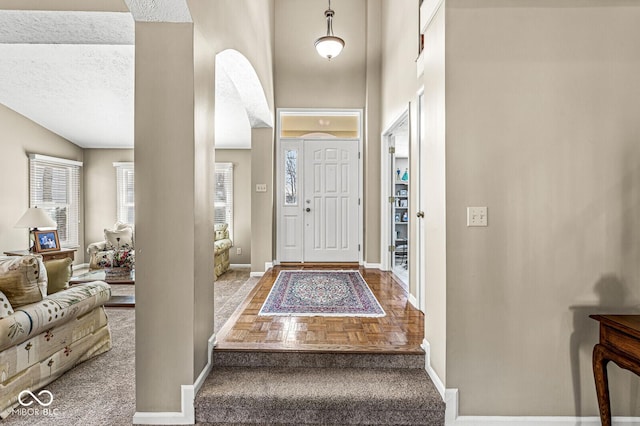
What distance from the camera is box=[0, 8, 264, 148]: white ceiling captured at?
2.12 m

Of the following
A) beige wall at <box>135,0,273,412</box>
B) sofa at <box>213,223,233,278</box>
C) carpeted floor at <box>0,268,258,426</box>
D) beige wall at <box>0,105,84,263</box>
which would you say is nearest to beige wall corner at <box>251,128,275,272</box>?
sofa at <box>213,223,233,278</box>

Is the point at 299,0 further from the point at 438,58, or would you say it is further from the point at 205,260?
the point at 205,260

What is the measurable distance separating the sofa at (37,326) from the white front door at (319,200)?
3230 mm

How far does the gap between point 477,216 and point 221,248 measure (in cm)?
472

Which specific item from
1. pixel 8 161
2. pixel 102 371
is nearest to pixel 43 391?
pixel 102 371

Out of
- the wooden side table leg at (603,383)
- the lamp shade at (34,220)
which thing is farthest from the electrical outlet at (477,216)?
the lamp shade at (34,220)

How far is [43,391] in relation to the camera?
2365mm

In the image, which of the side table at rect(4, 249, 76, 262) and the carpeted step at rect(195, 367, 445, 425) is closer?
the carpeted step at rect(195, 367, 445, 425)

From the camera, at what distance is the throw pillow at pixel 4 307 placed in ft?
6.76

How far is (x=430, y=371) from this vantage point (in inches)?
88.9

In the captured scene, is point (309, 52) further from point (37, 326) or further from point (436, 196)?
point (37, 326)

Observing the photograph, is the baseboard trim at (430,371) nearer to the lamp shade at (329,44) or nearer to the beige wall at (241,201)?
the lamp shade at (329,44)

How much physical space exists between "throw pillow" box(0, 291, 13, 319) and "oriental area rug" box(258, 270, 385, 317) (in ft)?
5.93

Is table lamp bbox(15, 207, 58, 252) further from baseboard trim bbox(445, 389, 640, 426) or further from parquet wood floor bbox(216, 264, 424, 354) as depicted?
baseboard trim bbox(445, 389, 640, 426)
